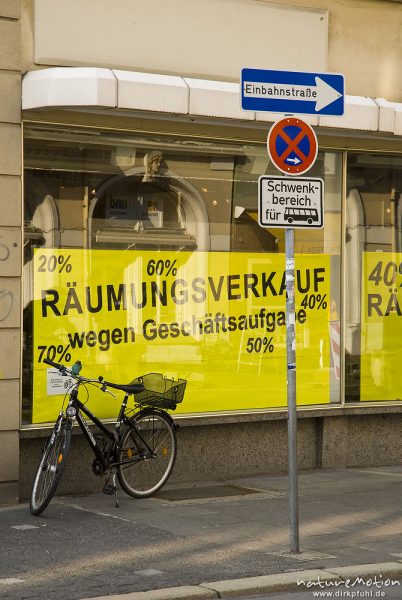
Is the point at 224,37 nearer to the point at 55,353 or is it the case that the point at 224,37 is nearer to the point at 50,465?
the point at 55,353

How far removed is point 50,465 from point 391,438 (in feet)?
15.2

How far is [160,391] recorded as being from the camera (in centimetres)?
1070

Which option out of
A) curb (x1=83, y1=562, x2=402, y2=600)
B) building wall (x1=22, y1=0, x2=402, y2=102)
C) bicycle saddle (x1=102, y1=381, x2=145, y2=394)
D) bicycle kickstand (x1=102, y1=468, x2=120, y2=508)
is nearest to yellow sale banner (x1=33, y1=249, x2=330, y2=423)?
bicycle saddle (x1=102, y1=381, x2=145, y2=394)

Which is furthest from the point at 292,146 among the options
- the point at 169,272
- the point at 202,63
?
the point at 169,272

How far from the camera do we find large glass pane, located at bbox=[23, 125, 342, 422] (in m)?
10.6

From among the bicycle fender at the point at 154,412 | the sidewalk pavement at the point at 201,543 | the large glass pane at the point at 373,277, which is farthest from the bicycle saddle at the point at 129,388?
the large glass pane at the point at 373,277

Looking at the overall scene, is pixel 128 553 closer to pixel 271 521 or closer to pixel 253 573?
pixel 253 573

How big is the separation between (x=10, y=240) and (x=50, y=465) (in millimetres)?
2035

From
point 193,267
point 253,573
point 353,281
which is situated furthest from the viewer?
point 353,281

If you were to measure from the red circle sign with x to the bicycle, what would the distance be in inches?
112

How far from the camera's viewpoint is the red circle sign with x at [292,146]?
26.7 feet

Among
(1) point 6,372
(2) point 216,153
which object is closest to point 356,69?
(2) point 216,153

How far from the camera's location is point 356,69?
39.3 feet

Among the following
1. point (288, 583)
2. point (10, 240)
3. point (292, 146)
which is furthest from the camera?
point (10, 240)
